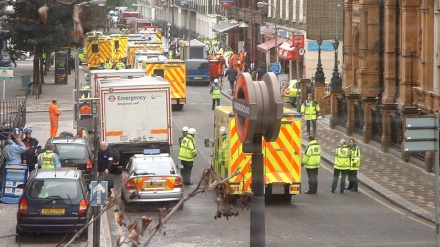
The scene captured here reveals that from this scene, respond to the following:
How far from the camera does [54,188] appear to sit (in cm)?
1917

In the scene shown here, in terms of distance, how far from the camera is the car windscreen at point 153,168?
886 inches

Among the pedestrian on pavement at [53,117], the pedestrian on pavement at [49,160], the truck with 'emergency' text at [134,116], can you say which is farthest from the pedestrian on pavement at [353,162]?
the pedestrian on pavement at [53,117]

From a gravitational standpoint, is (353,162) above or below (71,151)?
below

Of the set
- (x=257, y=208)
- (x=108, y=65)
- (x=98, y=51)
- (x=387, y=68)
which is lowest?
(x=257, y=208)

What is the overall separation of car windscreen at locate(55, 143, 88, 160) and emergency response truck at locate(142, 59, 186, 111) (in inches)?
705

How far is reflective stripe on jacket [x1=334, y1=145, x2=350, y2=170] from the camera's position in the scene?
25328mm

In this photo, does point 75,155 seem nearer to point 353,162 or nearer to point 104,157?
point 104,157

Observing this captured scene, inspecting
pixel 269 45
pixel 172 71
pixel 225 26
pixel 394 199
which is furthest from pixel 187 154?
pixel 225 26

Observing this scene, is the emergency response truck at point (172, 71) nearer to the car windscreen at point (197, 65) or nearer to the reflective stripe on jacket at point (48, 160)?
the car windscreen at point (197, 65)

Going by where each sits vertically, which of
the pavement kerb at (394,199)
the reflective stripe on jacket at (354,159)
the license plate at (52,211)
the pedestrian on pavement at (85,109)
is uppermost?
the pedestrian on pavement at (85,109)

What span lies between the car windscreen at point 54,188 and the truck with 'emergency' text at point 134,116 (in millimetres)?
9308

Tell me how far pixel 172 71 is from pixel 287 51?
563 inches

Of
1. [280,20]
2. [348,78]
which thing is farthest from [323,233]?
[280,20]

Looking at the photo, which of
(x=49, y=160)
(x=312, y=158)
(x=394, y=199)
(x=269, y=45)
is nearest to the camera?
(x=49, y=160)
